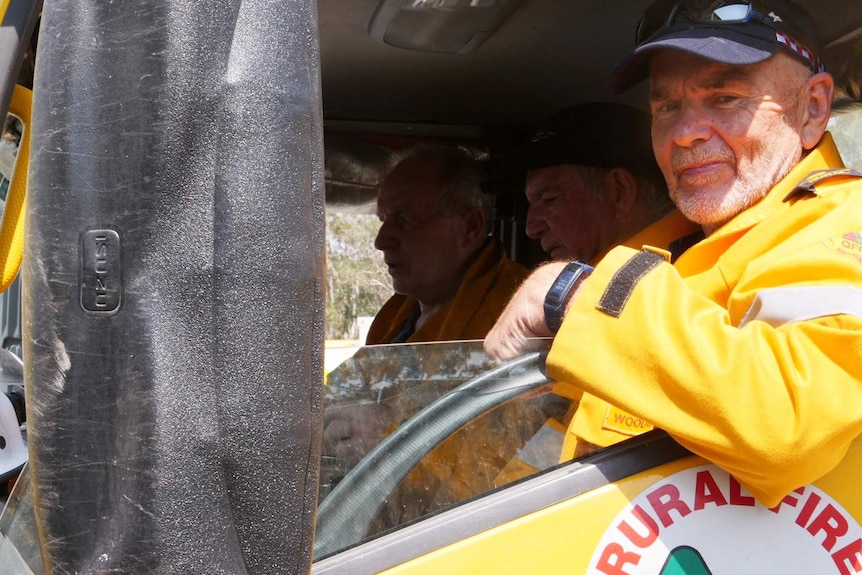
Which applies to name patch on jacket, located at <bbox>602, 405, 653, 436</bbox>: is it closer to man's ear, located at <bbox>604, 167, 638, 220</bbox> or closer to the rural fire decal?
the rural fire decal

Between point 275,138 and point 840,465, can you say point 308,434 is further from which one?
point 840,465

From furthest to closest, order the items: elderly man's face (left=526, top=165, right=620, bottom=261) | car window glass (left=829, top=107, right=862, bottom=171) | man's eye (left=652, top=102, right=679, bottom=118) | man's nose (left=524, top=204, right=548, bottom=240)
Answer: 1. man's nose (left=524, top=204, right=548, bottom=240)
2. elderly man's face (left=526, top=165, right=620, bottom=261)
3. car window glass (left=829, top=107, right=862, bottom=171)
4. man's eye (left=652, top=102, right=679, bottom=118)

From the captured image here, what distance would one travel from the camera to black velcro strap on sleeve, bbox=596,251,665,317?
124 cm

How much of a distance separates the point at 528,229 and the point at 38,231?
2.25 meters

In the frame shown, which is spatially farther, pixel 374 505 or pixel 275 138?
pixel 374 505

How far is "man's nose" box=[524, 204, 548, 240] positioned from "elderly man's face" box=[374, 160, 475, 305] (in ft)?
0.97

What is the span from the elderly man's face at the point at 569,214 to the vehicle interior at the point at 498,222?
7.3 inches

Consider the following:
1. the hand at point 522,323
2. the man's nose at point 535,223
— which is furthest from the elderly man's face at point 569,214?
the hand at point 522,323

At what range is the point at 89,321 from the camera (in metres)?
0.83

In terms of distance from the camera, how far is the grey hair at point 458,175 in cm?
313

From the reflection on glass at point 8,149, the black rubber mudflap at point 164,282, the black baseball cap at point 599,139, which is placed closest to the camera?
the black rubber mudflap at point 164,282

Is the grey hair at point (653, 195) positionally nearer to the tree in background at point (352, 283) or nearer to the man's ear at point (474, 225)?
the man's ear at point (474, 225)

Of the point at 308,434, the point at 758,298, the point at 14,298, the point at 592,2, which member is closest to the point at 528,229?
the point at 592,2

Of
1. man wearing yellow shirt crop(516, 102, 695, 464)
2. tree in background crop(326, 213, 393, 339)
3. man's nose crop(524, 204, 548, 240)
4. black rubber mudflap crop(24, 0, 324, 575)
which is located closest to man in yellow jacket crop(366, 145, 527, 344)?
man's nose crop(524, 204, 548, 240)
